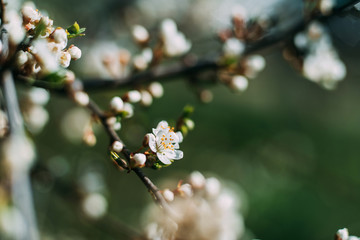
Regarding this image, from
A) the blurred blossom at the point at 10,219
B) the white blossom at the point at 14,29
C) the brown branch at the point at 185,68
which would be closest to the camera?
the blurred blossom at the point at 10,219

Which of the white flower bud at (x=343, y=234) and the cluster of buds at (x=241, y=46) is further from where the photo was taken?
the cluster of buds at (x=241, y=46)

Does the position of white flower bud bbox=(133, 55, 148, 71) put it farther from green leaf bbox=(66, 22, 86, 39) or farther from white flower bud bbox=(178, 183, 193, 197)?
white flower bud bbox=(178, 183, 193, 197)

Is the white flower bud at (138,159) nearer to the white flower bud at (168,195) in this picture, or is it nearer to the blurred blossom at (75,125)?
the white flower bud at (168,195)

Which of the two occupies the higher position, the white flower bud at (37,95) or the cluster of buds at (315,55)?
the cluster of buds at (315,55)

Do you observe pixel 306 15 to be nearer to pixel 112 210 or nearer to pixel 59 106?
pixel 112 210

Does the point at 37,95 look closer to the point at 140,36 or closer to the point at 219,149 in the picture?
the point at 140,36

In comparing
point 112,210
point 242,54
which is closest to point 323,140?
point 112,210

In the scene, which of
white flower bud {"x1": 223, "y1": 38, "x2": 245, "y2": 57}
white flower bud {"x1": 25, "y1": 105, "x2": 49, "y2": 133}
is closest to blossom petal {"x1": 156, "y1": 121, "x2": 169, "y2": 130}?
white flower bud {"x1": 223, "y1": 38, "x2": 245, "y2": 57}

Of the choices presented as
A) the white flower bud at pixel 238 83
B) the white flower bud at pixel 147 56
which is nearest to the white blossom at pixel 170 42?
the white flower bud at pixel 147 56
